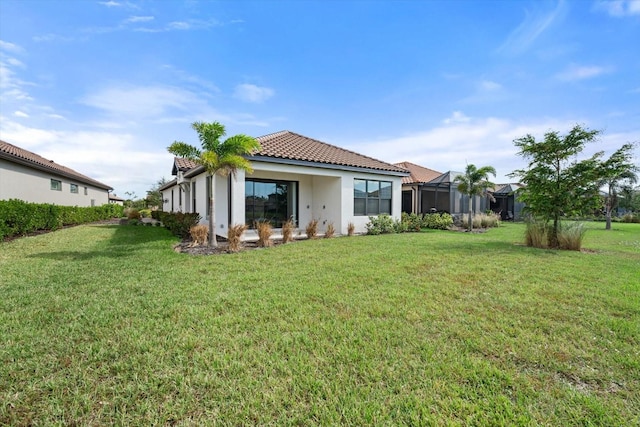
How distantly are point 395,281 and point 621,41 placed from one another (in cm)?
1268

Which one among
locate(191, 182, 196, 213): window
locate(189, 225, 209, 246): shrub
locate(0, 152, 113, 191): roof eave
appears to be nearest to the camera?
locate(189, 225, 209, 246): shrub

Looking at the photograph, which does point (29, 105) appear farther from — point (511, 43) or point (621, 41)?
point (621, 41)

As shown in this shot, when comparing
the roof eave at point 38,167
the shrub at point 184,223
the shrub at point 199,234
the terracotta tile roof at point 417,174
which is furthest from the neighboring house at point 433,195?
the roof eave at point 38,167

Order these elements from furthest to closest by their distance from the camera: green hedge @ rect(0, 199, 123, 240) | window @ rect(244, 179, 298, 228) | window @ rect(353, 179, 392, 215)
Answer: window @ rect(353, 179, 392, 215)
window @ rect(244, 179, 298, 228)
green hedge @ rect(0, 199, 123, 240)

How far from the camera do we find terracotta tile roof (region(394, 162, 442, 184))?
23.0 meters

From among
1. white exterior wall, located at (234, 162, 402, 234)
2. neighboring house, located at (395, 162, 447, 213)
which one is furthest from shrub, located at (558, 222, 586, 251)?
neighboring house, located at (395, 162, 447, 213)

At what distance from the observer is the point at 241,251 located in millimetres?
9680

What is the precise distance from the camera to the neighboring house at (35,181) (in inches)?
625

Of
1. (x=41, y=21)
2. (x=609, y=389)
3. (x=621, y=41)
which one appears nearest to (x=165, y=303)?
(x=609, y=389)

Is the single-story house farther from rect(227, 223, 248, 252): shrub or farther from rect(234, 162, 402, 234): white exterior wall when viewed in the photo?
rect(227, 223, 248, 252): shrub

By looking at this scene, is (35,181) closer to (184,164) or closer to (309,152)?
(184,164)

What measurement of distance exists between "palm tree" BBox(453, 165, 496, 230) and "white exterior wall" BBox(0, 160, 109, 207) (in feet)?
91.4

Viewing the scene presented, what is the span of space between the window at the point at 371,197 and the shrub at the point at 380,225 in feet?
2.13

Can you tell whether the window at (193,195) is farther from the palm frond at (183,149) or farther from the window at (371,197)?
the window at (371,197)
